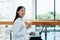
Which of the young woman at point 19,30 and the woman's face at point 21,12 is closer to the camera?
the young woman at point 19,30

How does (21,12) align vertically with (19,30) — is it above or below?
above

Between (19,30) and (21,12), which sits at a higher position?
(21,12)

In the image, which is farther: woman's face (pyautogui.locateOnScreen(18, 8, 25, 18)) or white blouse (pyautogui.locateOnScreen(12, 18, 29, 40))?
woman's face (pyautogui.locateOnScreen(18, 8, 25, 18))

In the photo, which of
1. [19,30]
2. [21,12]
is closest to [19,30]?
[19,30]

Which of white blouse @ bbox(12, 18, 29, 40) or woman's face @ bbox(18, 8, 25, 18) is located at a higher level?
Result: woman's face @ bbox(18, 8, 25, 18)

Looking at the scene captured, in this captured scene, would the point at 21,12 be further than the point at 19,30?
Yes

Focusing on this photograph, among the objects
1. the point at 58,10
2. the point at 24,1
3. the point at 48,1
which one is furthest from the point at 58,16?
the point at 24,1

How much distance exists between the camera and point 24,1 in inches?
265

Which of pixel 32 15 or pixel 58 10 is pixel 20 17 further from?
pixel 58 10

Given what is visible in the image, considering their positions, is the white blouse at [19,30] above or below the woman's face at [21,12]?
below

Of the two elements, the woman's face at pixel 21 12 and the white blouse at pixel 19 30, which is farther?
the woman's face at pixel 21 12

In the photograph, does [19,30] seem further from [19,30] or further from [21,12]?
[21,12]

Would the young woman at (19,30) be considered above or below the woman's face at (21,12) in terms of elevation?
below

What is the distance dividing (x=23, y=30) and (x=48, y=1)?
5.68 meters
